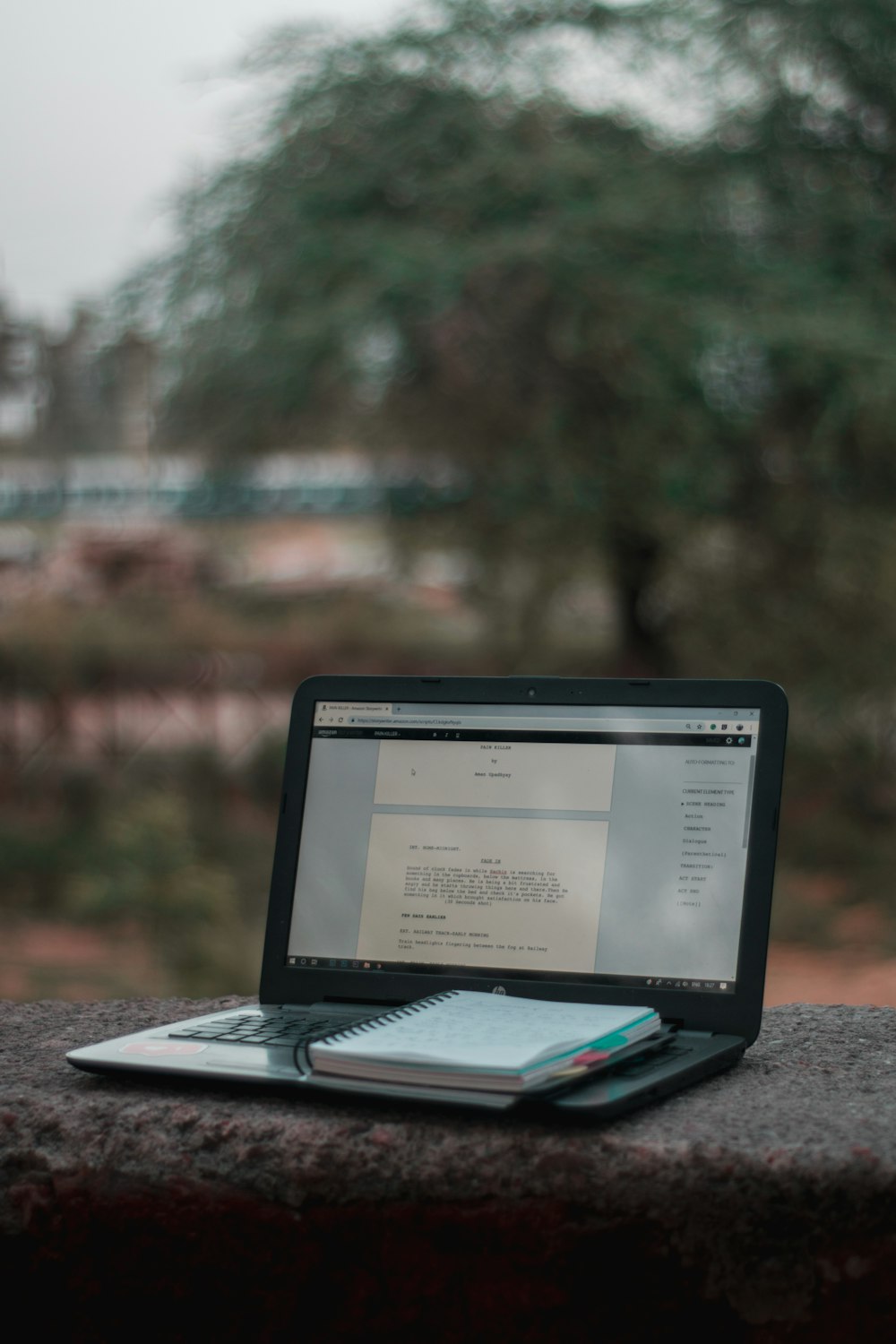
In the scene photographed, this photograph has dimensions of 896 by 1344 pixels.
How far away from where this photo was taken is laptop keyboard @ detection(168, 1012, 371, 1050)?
81cm

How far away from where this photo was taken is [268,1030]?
83 centimetres

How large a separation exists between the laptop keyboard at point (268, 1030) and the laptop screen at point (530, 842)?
1.9 inches

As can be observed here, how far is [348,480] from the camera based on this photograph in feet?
13.2

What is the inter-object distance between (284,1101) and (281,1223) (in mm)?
66

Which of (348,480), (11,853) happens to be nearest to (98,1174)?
(348,480)

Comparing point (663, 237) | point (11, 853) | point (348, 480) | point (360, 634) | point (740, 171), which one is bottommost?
point (11, 853)

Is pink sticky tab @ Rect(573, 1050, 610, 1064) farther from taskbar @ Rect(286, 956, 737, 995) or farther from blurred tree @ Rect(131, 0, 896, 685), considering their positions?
blurred tree @ Rect(131, 0, 896, 685)

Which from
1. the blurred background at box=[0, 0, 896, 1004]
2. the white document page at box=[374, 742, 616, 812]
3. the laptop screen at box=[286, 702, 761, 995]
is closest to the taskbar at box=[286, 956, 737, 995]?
the laptop screen at box=[286, 702, 761, 995]

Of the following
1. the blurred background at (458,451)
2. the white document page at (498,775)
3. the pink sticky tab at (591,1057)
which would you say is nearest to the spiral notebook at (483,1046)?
the pink sticky tab at (591,1057)

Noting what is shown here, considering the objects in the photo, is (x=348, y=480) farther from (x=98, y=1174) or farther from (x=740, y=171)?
(x=98, y=1174)

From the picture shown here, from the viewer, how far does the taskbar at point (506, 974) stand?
0.83 metres

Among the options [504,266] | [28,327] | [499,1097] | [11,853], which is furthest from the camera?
[11,853]

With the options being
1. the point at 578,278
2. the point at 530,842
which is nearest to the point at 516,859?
the point at 530,842

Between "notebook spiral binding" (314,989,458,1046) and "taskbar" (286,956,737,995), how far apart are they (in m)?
0.06
